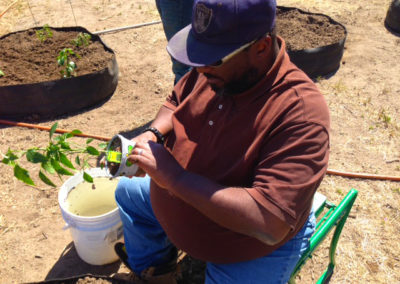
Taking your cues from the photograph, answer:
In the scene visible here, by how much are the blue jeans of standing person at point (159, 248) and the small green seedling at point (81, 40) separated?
285 centimetres

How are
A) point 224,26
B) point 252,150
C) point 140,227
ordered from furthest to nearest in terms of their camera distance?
point 140,227
point 252,150
point 224,26

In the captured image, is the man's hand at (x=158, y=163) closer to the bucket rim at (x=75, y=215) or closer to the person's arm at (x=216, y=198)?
the person's arm at (x=216, y=198)

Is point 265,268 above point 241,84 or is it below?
below

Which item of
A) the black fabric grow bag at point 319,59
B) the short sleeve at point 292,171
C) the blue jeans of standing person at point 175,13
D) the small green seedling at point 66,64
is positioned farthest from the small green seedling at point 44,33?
the short sleeve at point 292,171

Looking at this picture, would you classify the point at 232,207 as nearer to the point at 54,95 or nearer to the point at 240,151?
the point at 240,151

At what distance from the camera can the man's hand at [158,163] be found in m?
1.42

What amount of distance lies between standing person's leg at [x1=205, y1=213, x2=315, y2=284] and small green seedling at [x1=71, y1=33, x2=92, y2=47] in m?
3.46

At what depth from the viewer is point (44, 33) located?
466 centimetres

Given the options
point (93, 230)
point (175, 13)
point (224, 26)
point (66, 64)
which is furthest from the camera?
point (66, 64)

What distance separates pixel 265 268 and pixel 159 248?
2.14 feet

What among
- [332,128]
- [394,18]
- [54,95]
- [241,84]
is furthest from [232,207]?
[394,18]

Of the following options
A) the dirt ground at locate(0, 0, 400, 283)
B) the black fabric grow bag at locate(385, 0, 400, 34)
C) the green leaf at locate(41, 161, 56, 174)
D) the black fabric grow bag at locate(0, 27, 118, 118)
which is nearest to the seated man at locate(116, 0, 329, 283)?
the green leaf at locate(41, 161, 56, 174)

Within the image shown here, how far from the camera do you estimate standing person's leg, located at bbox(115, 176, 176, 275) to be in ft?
6.54

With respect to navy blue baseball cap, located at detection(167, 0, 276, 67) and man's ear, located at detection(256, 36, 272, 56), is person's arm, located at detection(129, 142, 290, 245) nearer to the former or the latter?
navy blue baseball cap, located at detection(167, 0, 276, 67)
